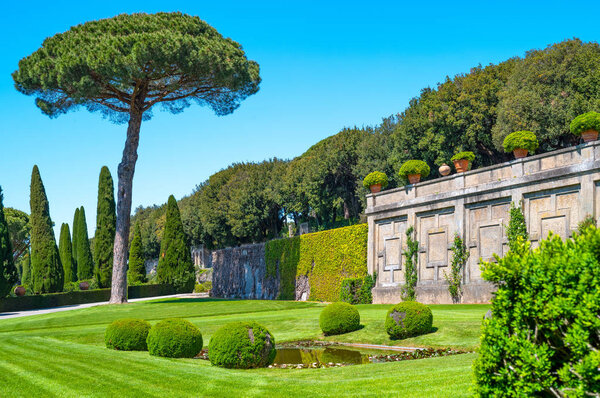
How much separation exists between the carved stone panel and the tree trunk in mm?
14902

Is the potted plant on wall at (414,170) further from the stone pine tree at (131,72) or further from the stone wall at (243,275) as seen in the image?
the stone wall at (243,275)

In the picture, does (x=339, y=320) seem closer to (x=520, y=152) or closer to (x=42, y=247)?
(x=520, y=152)

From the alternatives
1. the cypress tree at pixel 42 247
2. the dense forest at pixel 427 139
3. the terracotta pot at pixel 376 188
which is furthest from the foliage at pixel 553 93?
the cypress tree at pixel 42 247

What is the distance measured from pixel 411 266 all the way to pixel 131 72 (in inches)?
685

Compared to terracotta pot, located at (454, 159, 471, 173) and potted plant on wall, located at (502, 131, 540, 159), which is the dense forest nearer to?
terracotta pot, located at (454, 159, 471, 173)

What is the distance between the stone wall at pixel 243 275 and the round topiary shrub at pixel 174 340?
24.0m

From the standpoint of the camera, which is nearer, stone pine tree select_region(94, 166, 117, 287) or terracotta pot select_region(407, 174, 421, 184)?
terracotta pot select_region(407, 174, 421, 184)

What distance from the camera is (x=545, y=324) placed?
179 inches

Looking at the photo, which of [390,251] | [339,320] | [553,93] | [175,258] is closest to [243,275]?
[175,258]

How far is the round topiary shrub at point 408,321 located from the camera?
13977 mm

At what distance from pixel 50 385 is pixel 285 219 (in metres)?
52.5

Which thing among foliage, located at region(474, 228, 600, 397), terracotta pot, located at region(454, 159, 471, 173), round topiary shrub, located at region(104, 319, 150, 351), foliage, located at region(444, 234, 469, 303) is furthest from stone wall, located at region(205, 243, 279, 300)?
foliage, located at region(474, 228, 600, 397)

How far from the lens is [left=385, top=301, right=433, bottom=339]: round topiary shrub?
1398 cm

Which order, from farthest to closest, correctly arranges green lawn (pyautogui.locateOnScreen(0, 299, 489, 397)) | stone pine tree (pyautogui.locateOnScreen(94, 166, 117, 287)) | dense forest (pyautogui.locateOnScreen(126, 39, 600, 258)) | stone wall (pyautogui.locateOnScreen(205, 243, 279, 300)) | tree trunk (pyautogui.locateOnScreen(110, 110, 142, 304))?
stone pine tree (pyautogui.locateOnScreen(94, 166, 117, 287)), stone wall (pyautogui.locateOnScreen(205, 243, 279, 300)), tree trunk (pyautogui.locateOnScreen(110, 110, 142, 304)), dense forest (pyautogui.locateOnScreen(126, 39, 600, 258)), green lawn (pyautogui.locateOnScreen(0, 299, 489, 397))
